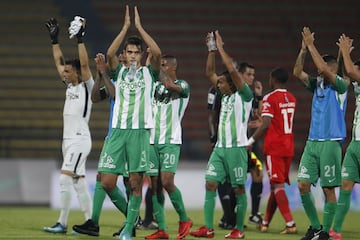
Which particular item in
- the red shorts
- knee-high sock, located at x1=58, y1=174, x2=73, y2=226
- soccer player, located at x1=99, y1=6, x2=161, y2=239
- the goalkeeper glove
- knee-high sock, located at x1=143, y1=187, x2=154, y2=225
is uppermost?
the goalkeeper glove

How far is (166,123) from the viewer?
11.7m

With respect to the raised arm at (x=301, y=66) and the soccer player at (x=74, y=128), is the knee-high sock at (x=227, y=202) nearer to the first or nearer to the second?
the soccer player at (x=74, y=128)

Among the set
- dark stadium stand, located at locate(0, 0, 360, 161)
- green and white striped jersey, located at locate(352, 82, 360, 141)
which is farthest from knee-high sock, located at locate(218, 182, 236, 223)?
dark stadium stand, located at locate(0, 0, 360, 161)

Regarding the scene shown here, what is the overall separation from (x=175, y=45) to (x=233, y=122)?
12.4 m

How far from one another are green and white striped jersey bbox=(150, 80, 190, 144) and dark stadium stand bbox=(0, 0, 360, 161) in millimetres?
9366

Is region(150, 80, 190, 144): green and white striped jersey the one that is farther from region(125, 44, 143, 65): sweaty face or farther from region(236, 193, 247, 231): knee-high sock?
region(125, 44, 143, 65): sweaty face

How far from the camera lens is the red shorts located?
42.1 feet

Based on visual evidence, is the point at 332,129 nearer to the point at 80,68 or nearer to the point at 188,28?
the point at 80,68

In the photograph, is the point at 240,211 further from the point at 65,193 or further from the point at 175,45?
the point at 175,45

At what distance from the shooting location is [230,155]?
11.6 meters

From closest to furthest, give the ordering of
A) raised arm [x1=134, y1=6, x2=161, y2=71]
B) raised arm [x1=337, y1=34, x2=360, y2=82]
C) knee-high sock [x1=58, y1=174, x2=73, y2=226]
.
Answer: raised arm [x1=134, y1=6, x2=161, y2=71], raised arm [x1=337, y1=34, x2=360, y2=82], knee-high sock [x1=58, y1=174, x2=73, y2=226]

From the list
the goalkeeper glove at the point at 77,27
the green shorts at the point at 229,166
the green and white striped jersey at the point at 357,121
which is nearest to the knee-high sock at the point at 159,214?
the green shorts at the point at 229,166

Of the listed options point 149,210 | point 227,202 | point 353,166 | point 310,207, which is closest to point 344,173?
point 353,166

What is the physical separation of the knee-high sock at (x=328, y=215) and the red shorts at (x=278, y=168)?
2.02m
